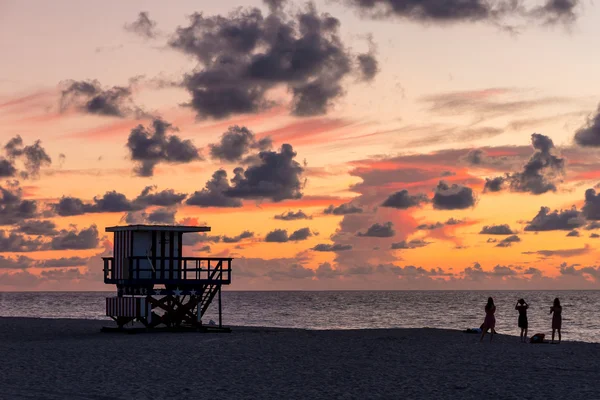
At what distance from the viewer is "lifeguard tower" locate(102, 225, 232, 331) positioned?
40250 mm

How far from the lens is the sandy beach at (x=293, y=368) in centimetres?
1986

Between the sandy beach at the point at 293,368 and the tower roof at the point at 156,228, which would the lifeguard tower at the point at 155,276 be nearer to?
the tower roof at the point at 156,228

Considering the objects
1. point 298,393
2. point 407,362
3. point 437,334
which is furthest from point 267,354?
point 437,334

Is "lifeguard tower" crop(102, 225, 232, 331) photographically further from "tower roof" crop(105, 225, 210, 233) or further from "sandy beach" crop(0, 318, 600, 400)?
"sandy beach" crop(0, 318, 600, 400)

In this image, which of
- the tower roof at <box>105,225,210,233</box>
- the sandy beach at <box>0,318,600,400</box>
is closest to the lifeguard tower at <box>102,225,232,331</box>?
the tower roof at <box>105,225,210,233</box>

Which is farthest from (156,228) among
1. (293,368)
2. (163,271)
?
(293,368)

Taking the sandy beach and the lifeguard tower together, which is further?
the lifeguard tower

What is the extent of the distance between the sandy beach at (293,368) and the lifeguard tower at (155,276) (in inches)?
170

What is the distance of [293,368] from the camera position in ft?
80.9

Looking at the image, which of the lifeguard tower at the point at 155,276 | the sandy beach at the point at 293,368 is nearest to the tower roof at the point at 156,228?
the lifeguard tower at the point at 155,276

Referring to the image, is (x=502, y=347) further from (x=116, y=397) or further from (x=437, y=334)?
(x=116, y=397)

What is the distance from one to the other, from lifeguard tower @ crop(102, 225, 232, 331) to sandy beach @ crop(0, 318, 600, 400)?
4.33 metres

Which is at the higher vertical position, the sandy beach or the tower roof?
the tower roof

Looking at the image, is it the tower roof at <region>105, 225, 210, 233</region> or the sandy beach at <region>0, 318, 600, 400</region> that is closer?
the sandy beach at <region>0, 318, 600, 400</region>
